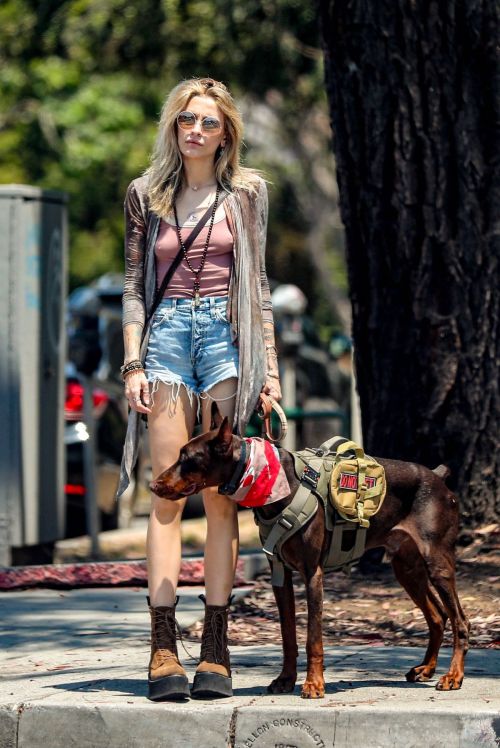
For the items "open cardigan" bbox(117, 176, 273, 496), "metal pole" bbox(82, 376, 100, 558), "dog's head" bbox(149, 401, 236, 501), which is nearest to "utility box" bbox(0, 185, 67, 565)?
"metal pole" bbox(82, 376, 100, 558)

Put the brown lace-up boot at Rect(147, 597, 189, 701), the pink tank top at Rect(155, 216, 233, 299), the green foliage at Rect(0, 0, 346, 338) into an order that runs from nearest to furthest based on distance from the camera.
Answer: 1. the brown lace-up boot at Rect(147, 597, 189, 701)
2. the pink tank top at Rect(155, 216, 233, 299)
3. the green foliage at Rect(0, 0, 346, 338)

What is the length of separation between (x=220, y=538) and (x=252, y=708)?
0.68 meters

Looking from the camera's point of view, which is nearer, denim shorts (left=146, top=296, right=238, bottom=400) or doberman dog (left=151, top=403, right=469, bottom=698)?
doberman dog (left=151, top=403, right=469, bottom=698)

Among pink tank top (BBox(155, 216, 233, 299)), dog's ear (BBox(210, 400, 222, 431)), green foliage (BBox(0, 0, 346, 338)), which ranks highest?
green foliage (BBox(0, 0, 346, 338))

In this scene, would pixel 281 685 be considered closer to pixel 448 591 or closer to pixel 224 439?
pixel 448 591

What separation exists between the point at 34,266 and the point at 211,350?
4.07 m

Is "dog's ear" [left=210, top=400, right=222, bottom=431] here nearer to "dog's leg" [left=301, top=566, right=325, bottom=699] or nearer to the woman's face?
"dog's leg" [left=301, top=566, right=325, bottom=699]

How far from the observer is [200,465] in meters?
5.33

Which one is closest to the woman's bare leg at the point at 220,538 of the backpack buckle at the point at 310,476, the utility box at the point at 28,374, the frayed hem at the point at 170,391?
the frayed hem at the point at 170,391

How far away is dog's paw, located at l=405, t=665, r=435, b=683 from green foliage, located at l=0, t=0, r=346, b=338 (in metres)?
13.1

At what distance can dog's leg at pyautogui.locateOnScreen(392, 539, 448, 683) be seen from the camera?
579 centimetres

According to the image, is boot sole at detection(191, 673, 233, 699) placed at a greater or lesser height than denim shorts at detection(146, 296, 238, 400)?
lesser

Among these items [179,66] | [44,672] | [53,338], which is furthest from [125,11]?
[44,672]

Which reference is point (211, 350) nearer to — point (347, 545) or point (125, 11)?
point (347, 545)
